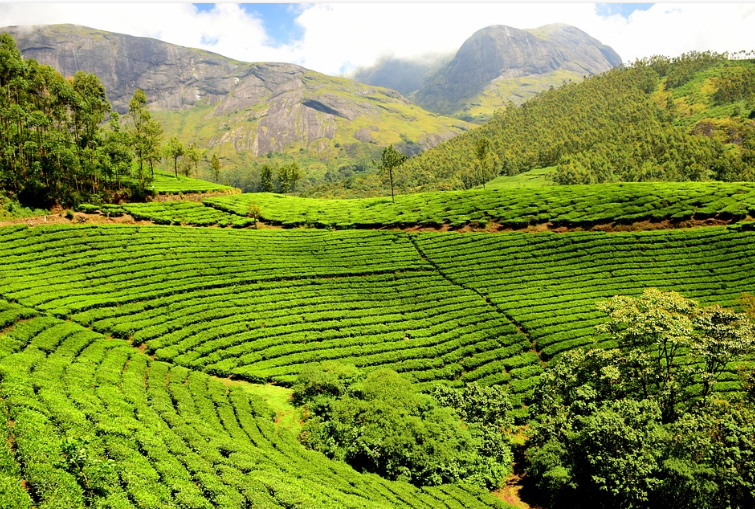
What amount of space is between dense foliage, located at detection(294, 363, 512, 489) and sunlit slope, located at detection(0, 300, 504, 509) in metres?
1.26

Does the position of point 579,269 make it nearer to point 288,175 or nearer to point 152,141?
point 152,141

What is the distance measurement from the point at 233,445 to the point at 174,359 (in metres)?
14.1

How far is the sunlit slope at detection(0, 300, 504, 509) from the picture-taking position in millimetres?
13320

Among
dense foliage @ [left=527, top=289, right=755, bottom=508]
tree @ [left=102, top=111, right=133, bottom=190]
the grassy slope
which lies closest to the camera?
dense foliage @ [left=527, top=289, right=755, bottom=508]

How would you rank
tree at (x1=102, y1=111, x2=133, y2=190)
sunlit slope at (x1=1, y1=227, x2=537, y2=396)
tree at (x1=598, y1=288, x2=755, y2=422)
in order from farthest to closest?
tree at (x1=102, y1=111, x2=133, y2=190), sunlit slope at (x1=1, y1=227, x2=537, y2=396), tree at (x1=598, y1=288, x2=755, y2=422)

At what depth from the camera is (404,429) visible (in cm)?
2305

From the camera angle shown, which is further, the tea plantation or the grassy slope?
the grassy slope

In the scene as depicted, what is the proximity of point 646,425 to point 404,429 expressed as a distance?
520 inches

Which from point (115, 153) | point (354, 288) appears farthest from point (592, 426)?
point (115, 153)

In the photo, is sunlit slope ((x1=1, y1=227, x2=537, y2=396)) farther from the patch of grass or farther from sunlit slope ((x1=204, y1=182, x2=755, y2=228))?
sunlit slope ((x1=204, y1=182, x2=755, y2=228))

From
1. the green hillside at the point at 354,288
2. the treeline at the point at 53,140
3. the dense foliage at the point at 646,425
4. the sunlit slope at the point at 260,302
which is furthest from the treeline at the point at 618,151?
the dense foliage at the point at 646,425

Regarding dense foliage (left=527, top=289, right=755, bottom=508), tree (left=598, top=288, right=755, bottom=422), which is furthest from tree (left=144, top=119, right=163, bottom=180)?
tree (left=598, top=288, right=755, bottom=422)

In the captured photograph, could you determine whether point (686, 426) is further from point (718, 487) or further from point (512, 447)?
point (512, 447)

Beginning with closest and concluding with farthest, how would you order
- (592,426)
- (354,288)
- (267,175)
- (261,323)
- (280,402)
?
(592,426) < (280,402) < (261,323) < (354,288) < (267,175)
